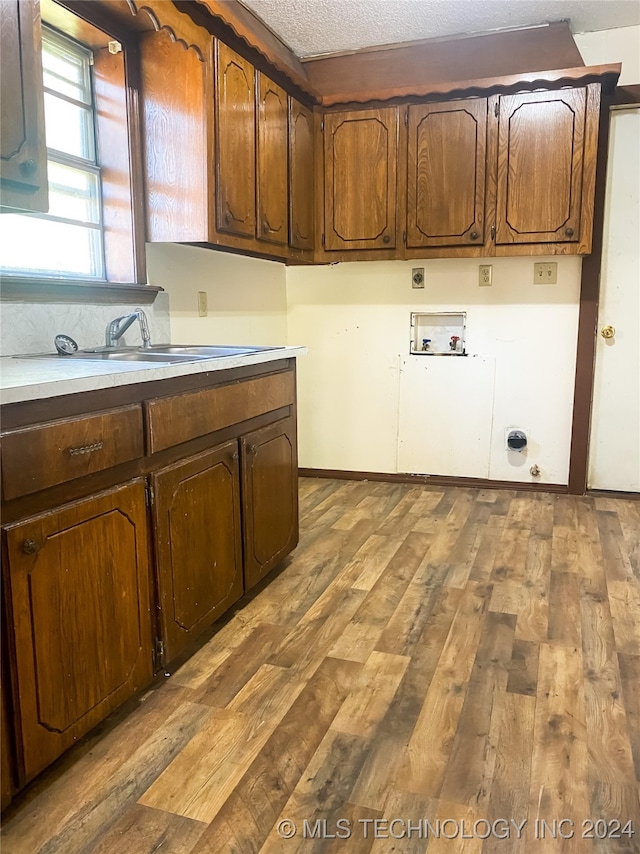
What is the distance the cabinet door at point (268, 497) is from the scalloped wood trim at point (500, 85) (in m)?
1.84

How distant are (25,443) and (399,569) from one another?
1.70m

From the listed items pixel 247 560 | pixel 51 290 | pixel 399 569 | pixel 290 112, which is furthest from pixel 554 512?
pixel 51 290

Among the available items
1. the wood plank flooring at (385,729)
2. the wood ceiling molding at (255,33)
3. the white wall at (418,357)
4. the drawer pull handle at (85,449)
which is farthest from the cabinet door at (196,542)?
the white wall at (418,357)

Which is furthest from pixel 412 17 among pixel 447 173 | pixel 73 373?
pixel 73 373

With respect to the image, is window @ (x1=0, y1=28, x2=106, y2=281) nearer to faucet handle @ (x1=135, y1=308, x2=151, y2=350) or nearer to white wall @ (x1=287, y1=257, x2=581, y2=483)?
faucet handle @ (x1=135, y1=308, x2=151, y2=350)

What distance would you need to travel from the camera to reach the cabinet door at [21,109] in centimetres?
148

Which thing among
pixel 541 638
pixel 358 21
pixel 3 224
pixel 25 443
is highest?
pixel 358 21

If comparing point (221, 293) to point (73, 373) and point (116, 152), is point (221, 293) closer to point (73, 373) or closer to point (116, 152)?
point (116, 152)

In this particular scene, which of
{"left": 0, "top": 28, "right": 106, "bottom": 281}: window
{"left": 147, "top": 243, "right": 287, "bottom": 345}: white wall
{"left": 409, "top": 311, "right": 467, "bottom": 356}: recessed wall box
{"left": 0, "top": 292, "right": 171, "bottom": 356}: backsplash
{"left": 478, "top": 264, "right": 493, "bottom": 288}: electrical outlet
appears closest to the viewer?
{"left": 0, "top": 292, "right": 171, "bottom": 356}: backsplash

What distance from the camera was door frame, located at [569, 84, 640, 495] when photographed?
3164 millimetres

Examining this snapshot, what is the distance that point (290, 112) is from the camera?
3018mm

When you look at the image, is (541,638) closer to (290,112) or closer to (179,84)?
(179,84)

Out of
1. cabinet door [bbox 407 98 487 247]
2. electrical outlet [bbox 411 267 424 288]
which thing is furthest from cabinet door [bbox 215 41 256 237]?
electrical outlet [bbox 411 267 424 288]

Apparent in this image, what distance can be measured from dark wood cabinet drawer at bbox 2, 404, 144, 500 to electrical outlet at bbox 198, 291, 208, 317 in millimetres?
1374
